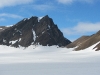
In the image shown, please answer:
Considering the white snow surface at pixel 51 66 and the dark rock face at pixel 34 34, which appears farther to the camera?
the dark rock face at pixel 34 34

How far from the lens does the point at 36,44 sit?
534 feet

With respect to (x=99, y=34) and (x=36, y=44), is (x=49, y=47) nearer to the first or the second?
(x=36, y=44)

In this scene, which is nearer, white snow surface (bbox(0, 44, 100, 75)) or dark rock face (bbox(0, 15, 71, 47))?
white snow surface (bbox(0, 44, 100, 75))

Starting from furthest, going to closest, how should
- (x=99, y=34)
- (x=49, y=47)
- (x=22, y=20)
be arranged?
(x=22, y=20) < (x=49, y=47) < (x=99, y=34)

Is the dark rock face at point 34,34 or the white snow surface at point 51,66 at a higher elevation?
the dark rock face at point 34,34

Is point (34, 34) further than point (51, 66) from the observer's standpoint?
Yes

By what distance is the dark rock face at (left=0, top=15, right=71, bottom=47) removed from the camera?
166m

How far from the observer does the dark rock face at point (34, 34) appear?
166 m

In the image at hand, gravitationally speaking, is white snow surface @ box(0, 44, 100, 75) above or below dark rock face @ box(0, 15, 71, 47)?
below

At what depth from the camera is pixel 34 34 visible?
17488 centimetres

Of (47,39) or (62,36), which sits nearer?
(47,39)

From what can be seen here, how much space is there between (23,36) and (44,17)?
25.7 m

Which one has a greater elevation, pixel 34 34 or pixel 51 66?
pixel 34 34

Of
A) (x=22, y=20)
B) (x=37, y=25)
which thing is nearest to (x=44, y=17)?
(x=37, y=25)
